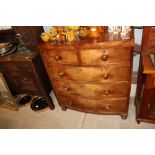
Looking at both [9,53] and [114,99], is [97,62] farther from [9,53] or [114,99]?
[9,53]

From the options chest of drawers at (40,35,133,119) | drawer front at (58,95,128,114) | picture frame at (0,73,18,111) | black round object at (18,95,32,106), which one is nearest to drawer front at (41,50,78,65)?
chest of drawers at (40,35,133,119)

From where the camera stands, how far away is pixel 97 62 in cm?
150

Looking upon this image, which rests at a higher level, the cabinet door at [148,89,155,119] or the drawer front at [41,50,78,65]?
the drawer front at [41,50,78,65]

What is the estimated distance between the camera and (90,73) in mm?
1623

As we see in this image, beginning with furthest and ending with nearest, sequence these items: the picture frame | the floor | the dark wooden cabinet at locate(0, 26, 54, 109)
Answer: the picture frame < the floor < the dark wooden cabinet at locate(0, 26, 54, 109)

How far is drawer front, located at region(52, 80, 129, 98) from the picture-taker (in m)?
1.68

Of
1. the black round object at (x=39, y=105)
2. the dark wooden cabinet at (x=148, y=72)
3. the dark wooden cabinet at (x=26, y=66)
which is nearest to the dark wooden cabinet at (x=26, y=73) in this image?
the dark wooden cabinet at (x=26, y=66)

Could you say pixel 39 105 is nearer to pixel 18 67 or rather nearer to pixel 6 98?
pixel 6 98

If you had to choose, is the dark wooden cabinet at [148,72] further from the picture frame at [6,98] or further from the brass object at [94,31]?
the picture frame at [6,98]

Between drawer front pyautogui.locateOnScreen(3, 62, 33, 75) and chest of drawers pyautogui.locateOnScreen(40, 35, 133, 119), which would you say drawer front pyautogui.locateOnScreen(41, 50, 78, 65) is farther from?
drawer front pyautogui.locateOnScreen(3, 62, 33, 75)

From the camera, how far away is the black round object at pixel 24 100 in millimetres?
2506

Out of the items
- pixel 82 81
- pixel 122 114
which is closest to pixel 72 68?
pixel 82 81

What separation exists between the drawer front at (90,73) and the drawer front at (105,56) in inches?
3.0
